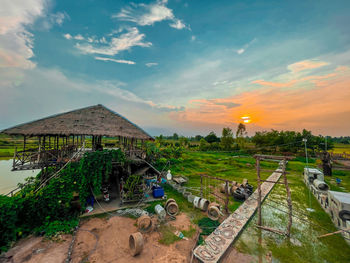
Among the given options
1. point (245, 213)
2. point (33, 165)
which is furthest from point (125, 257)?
point (33, 165)

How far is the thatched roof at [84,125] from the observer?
8.40 metres

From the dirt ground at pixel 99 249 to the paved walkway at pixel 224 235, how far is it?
2.03 ft

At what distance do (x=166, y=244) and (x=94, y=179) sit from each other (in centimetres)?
519

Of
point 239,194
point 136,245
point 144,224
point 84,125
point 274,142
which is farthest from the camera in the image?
point 274,142

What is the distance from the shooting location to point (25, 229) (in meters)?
6.04

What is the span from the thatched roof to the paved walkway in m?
7.41

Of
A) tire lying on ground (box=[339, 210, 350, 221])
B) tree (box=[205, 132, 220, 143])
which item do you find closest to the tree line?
tree (box=[205, 132, 220, 143])

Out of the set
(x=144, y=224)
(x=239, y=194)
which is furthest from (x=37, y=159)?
(x=239, y=194)

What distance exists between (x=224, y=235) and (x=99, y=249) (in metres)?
5.40

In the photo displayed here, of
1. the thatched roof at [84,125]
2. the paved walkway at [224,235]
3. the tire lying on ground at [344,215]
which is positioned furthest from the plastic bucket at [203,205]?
the tire lying on ground at [344,215]

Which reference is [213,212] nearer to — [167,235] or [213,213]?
[213,213]

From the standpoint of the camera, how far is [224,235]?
634 centimetres

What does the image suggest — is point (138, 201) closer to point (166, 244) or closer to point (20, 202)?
point (166, 244)

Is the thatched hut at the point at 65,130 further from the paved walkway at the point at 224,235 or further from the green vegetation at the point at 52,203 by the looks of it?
the paved walkway at the point at 224,235
